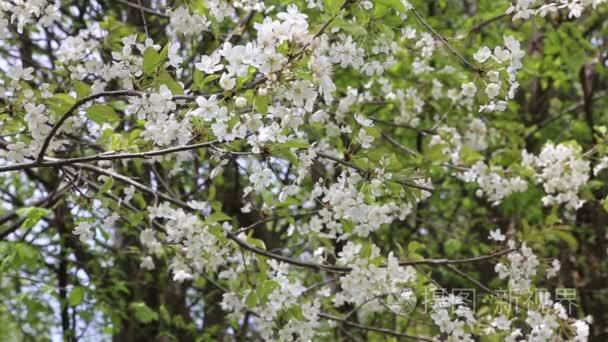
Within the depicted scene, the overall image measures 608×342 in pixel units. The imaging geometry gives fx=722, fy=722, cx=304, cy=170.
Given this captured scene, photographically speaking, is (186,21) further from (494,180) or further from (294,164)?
(494,180)

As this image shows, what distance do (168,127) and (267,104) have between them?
346 millimetres

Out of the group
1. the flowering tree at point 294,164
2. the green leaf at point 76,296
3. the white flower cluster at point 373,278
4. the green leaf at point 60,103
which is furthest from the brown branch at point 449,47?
the green leaf at point 76,296

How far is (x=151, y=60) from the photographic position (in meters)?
1.73

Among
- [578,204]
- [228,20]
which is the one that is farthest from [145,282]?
[578,204]

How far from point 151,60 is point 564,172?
9.07 feet

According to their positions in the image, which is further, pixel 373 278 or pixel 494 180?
pixel 494 180

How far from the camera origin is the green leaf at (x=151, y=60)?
5.65 ft

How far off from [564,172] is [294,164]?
242cm

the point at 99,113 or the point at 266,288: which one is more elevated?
the point at 99,113

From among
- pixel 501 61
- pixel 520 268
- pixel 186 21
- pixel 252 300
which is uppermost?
pixel 186 21

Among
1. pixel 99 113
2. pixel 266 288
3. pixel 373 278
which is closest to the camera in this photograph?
pixel 99 113

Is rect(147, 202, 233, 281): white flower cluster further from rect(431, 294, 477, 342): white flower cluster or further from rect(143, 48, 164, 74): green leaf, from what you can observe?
rect(143, 48, 164, 74): green leaf

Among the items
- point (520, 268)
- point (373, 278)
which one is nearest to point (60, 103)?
point (373, 278)

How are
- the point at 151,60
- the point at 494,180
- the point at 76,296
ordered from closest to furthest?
1. the point at 151,60
2. the point at 76,296
3. the point at 494,180
